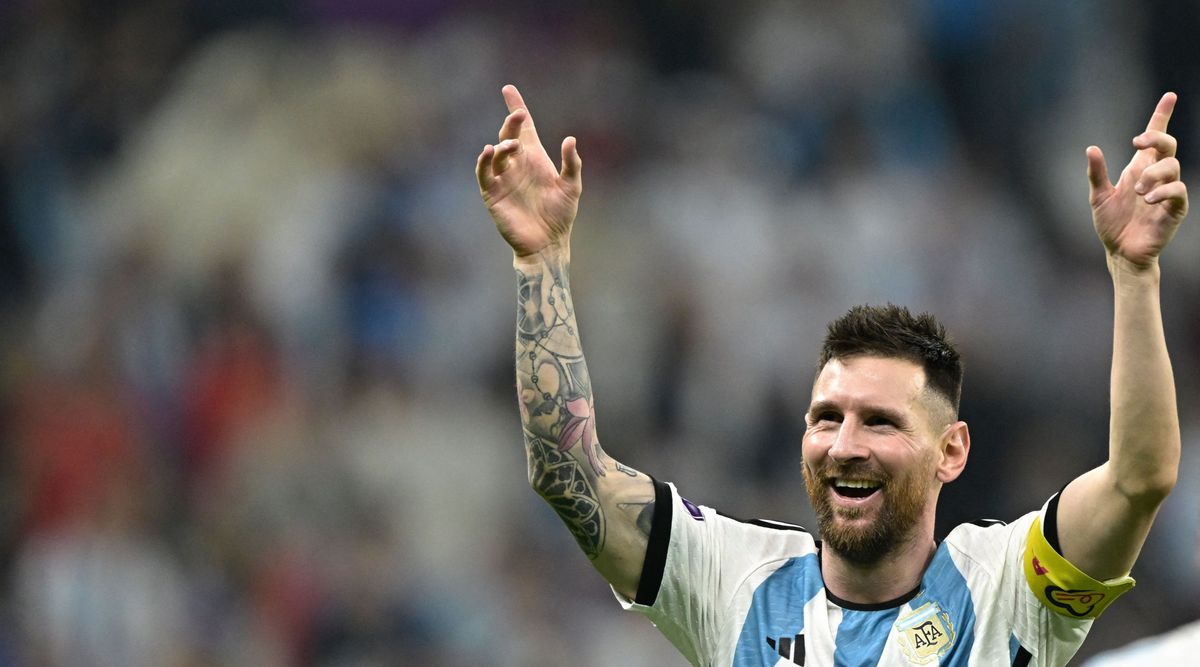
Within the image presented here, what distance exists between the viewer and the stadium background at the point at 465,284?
24.8ft

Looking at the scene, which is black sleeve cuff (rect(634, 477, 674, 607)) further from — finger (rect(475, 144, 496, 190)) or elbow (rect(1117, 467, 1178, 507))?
elbow (rect(1117, 467, 1178, 507))

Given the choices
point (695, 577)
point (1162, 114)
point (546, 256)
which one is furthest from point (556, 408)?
point (1162, 114)

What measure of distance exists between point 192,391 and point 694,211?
277 centimetres

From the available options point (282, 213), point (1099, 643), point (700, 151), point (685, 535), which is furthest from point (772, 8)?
point (685, 535)

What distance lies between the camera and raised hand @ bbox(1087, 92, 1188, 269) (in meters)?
3.52

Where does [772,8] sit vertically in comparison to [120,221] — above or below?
above

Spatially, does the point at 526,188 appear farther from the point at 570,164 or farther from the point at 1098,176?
the point at 1098,176

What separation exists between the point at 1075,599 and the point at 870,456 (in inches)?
23.3

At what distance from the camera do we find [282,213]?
8.12m

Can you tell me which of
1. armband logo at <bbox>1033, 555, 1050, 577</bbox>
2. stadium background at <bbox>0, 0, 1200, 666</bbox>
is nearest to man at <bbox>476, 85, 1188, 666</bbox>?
armband logo at <bbox>1033, 555, 1050, 577</bbox>

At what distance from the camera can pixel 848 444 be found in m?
3.84

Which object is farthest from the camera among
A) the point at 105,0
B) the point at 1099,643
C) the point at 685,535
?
the point at 105,0

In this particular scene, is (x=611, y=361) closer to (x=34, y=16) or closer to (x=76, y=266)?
(x=76, y=266)

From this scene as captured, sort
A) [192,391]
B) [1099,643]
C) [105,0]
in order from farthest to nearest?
[105,0] < [192,391] < [1099,643]
